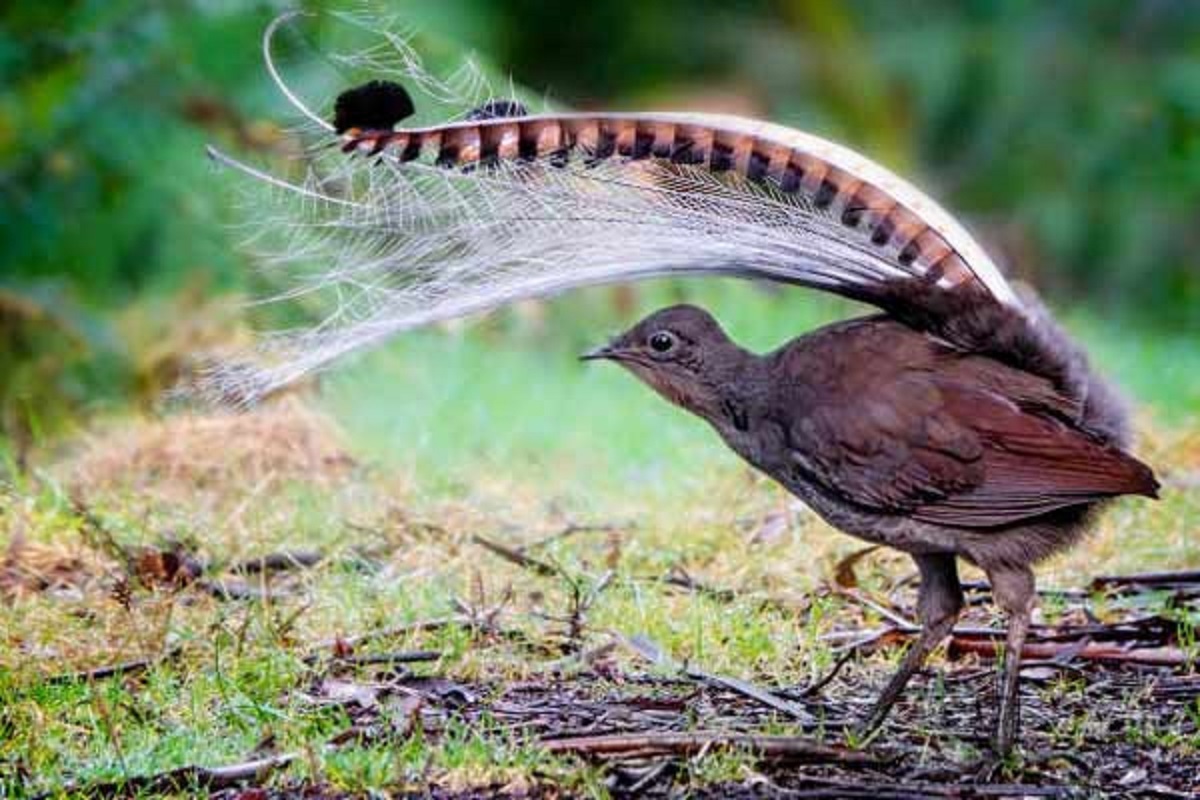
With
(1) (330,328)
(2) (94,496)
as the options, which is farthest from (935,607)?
(2) (94,496)

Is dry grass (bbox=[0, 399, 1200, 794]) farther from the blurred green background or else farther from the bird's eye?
the bird's eye

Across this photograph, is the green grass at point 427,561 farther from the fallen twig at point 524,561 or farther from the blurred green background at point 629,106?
the blurred green background at point 629,106

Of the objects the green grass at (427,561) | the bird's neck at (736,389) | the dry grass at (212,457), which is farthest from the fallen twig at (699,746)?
the dry grass at (212,457)

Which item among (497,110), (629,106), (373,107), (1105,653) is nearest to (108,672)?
(373,107)

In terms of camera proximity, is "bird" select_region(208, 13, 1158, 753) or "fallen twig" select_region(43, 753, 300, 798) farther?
"bird" select_region(208, 13, 1158, 753)

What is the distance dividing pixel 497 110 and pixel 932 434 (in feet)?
4.05

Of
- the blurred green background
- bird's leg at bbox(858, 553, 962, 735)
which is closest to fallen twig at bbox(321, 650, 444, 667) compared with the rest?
bird's leg at bbox(858, 553, 962, 735)

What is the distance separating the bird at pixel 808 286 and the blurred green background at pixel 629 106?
0.80 meters

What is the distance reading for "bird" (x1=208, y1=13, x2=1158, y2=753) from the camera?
4.84 metres

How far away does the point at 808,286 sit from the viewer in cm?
501

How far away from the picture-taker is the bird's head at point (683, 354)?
5.01 m

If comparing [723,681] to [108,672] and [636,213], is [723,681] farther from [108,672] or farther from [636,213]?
[108,672]

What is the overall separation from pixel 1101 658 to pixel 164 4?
5331 mm

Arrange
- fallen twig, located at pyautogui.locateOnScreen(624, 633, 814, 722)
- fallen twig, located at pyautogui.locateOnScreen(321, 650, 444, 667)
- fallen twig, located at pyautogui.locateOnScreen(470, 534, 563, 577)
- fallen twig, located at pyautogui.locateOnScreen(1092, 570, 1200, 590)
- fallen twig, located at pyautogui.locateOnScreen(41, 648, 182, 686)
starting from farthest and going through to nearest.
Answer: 1. fallen twig, located at pyautogui.locateOnScreen(470, 534, 563, 577)
2. fallen twig, located at pyautogui.locateOnScreen(1092, 570, 1200, 590)
3. fallen twig, located at pyautogui.locateOnScreen(321, 650, 444, 667)
4. fallen twig, located at pyautogui.locateOnScreen(41, 648, 182, 686)
5. fallen twig, located at pyautogui.locateOnScreen(624, 633, 814, 722)
